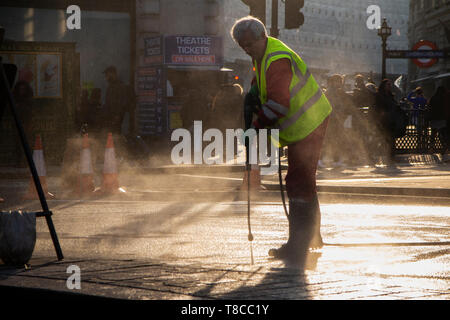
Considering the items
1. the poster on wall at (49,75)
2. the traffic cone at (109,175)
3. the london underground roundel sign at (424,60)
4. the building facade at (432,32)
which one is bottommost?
the traffic cone at (109,175)

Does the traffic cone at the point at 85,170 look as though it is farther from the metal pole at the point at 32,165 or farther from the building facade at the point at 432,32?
the building facade at the point at 432,32

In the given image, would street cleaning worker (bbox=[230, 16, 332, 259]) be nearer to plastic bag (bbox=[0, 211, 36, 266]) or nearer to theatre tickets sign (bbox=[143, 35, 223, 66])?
plastic bag (bbox=[0, 211, 36, 266])

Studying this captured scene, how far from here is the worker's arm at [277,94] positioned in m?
6.46

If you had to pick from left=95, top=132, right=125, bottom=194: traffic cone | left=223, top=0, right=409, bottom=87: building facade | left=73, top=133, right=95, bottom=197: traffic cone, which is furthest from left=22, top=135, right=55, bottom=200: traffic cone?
left=223, top=0, right=409, bottom=87: building facade

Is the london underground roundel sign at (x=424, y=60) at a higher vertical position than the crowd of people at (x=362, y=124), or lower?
higher

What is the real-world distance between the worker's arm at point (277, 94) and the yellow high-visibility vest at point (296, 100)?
57 millimetres

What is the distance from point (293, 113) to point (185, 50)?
20.1m

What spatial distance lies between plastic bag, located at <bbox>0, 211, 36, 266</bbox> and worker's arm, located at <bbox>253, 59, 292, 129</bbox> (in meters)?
1.59

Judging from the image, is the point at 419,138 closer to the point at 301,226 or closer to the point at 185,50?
the point at 185,50

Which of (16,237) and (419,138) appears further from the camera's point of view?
(419,138)

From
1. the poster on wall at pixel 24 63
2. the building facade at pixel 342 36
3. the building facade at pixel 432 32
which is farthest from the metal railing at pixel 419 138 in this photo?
the building facade at pixel 342 36

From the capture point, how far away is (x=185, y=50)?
26.5 meters

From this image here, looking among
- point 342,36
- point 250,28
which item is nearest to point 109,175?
point 250,28
